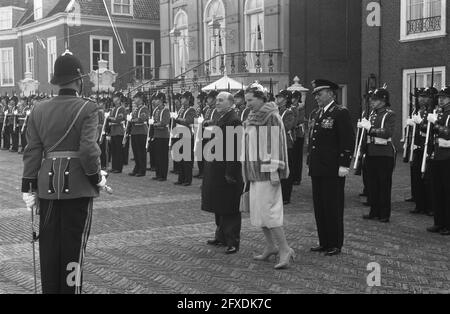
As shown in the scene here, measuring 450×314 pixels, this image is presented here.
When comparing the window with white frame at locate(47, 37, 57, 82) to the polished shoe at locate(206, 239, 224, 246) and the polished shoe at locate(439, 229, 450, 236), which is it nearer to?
the polished shoe at locate(206, 239, 224, 246)

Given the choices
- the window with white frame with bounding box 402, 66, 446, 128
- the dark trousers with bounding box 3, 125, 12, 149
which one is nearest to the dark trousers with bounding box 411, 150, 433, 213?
the window with white frame with bounding box 402, 66, 446, 128

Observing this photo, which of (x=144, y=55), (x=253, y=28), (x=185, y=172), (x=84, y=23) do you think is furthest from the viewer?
(x=144, y=55)

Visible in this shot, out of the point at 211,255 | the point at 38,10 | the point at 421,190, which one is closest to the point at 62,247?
the point at 211,255

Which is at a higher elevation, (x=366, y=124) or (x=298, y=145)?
(x=366, y=124)

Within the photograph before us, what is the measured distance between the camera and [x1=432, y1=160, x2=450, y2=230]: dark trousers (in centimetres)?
852

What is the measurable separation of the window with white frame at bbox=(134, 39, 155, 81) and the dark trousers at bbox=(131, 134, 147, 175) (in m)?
21.3

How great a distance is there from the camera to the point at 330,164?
7371 mm

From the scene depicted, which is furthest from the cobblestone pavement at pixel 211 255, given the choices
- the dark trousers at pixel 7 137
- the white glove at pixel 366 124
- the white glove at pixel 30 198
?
the dark trousers at pixel 7 137

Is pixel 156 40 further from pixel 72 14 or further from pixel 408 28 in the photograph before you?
pixel 408 28

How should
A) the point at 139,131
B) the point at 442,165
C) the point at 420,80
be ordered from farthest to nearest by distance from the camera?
the point at 420,80, the point at 139,131, the point at 442,165

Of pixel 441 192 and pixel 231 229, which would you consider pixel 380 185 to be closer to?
pixel 441 192

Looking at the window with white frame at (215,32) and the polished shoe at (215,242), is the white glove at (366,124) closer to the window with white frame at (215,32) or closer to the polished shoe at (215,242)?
the polished shoe at (215,242)

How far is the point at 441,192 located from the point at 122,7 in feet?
97.8
